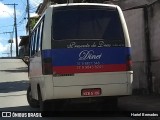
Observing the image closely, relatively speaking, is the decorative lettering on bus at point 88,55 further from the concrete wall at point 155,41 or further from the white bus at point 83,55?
the concrete wall at point 155,41

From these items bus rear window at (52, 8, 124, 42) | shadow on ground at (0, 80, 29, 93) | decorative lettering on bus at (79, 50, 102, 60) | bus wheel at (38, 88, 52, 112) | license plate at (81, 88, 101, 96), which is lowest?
shadow on ground at (0, 80, 29, 93)

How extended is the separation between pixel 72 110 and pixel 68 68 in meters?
2.37

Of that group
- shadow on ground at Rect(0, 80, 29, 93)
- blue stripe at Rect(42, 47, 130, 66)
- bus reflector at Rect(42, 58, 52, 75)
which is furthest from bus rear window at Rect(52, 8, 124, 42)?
shadow on ground at Rect(0, 80, 29, 93)

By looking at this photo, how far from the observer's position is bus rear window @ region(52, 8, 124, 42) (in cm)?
1088

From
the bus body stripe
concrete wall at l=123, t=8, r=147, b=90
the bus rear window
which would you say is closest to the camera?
the bus body stripe

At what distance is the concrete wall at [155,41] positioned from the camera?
15.3m

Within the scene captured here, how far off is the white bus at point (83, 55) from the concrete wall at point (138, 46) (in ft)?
17.4

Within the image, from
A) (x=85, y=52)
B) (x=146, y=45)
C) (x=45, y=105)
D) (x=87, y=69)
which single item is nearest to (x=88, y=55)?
(x=85, y=52)

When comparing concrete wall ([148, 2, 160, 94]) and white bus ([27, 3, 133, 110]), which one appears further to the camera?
concrete wall ([148, 2, 160, 94])

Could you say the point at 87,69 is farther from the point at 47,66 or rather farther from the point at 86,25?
the point at 86,25

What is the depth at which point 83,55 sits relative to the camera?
10711 mm

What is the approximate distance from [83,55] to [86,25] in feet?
2.52

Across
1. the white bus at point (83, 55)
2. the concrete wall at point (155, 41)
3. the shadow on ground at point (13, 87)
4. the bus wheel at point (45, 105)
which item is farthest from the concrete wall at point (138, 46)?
the shadow on ground at point (13, 87)

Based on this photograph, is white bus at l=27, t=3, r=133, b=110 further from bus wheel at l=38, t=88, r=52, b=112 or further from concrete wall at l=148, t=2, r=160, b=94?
concrete wall at l=148, t=2, r=160, b=94
